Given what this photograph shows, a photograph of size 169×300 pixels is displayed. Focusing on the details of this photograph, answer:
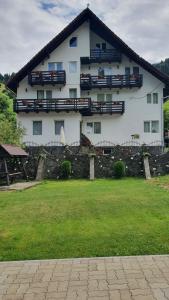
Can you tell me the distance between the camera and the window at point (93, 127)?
3803 centimetres

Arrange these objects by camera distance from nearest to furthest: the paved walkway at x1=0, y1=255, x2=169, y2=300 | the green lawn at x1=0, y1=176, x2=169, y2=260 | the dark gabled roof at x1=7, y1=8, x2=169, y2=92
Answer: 1. the paved walkway at x1=0, y1=255, x2=169, y2=300
2. the green lawn at x1=0, y1=176, x2=169, y2=260
3. the dark gabled roof at x1=7, y1=8, x2=169, y2=92

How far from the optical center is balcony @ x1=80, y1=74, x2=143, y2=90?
36.8m

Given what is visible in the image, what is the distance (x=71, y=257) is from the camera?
7.33 metres

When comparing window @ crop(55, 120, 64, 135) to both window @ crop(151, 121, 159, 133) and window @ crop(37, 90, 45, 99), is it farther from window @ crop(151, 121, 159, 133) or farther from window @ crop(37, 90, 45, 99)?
window @ crop(151, 121, 159, 133)

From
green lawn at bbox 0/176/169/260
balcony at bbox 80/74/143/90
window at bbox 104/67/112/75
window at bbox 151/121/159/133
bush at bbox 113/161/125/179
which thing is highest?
window at bbox 104/67/112/75

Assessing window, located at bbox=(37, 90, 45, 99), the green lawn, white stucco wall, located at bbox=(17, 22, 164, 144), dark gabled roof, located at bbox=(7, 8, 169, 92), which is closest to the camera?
the green lawn

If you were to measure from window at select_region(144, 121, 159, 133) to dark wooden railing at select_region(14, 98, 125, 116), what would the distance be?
9.91 feet

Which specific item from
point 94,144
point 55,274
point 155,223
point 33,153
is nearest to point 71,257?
point 55,274

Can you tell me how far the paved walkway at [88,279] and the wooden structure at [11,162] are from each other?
13762mm

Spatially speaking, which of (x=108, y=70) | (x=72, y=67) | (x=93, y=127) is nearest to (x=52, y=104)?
(x=72, y=67)

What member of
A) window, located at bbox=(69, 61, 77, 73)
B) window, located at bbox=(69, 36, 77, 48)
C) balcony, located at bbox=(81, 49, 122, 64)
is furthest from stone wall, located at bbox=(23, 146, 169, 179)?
window, located at bbox=(69, 36, 77, 48)

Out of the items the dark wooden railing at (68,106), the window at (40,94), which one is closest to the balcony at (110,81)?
the dark wooden railing at (68,106)

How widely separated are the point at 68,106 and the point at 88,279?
99.7ft

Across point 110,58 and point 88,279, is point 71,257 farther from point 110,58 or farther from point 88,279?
point 110,58
